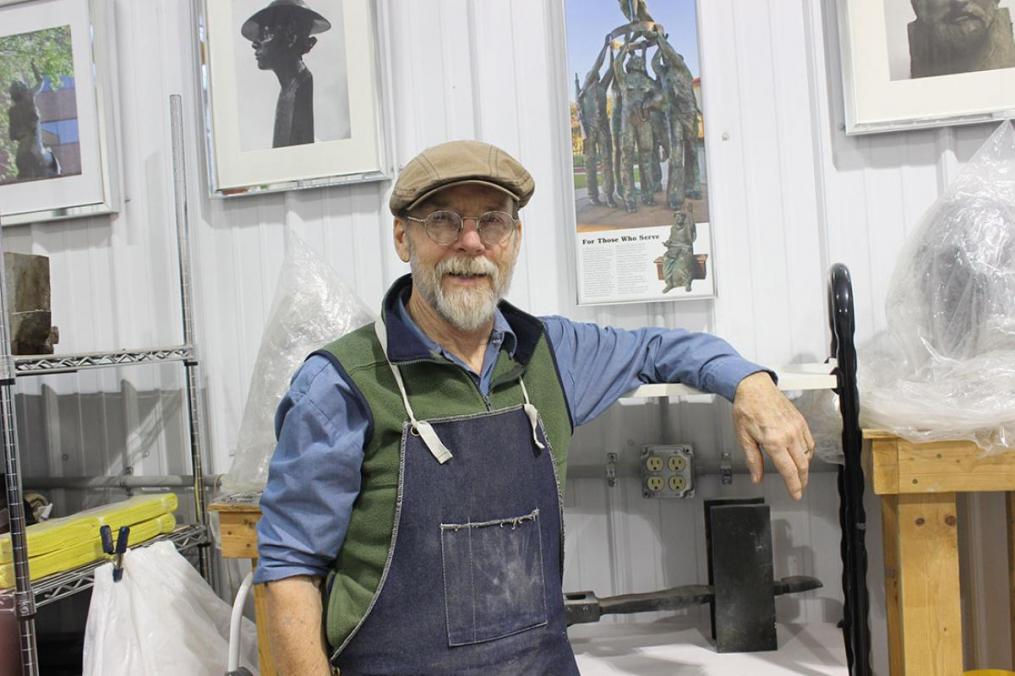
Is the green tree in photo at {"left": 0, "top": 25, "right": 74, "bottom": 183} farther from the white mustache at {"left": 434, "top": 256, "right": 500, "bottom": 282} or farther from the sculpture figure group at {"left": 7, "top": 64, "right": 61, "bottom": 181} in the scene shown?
the white mustache at {"left": 434, "top": 256, "right": 500, "bottom": 282}

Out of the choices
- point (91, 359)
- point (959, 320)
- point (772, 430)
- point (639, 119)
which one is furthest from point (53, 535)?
point (959, 320)

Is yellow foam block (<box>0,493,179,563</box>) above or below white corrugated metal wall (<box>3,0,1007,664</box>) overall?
below

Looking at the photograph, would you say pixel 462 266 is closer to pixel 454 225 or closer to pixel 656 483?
pixel 454 225

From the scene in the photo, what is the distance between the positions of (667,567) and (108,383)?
5.27ft

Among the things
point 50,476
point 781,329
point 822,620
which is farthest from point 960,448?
point 50,476

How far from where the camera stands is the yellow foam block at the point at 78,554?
1.59m

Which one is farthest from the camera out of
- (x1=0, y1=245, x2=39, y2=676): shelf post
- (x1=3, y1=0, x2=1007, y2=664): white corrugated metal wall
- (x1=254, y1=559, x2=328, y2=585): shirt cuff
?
(x1=3, y1=0, x2=1007, y2=664): white corrugated metal wall

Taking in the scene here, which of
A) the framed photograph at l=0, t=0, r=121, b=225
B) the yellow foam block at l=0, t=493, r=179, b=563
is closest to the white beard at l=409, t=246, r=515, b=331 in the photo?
the yellow foam block at l=0, t=493, r=179, b=563

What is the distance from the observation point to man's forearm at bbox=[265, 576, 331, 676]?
1.14 metres

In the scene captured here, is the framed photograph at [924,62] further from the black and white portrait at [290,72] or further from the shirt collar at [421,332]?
the black and white portrait at [290,72]

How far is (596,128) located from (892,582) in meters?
1.20

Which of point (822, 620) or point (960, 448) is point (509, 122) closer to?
point (960, 448)

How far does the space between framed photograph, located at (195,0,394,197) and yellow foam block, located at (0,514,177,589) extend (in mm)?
865

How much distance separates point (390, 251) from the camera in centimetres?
194
